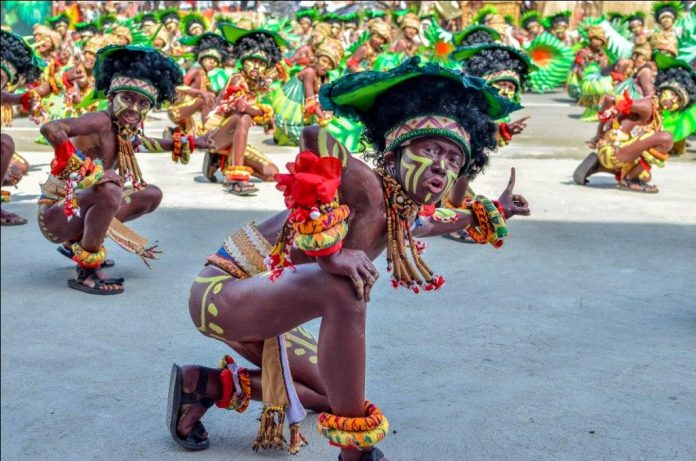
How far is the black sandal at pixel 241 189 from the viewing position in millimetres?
8680

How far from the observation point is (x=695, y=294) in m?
5.36

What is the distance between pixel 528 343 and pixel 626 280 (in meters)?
1.45

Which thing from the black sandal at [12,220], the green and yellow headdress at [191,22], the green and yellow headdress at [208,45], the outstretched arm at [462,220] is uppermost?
the outstretched arm at [462,220]

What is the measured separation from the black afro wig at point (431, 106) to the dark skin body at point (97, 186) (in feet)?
7.74

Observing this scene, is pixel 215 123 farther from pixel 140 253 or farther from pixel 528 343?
pixel 528 343

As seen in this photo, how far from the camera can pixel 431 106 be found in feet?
10.1

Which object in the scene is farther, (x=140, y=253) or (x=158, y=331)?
(x=140, y=253)

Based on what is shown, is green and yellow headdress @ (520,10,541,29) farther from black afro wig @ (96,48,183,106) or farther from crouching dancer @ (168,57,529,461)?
crouching dancer @ (168,57,529,461)

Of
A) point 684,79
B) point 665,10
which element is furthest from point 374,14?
point 684,79

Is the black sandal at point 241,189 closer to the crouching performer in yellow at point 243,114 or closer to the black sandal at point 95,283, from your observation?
the crouching performer in yellow at point 243,114

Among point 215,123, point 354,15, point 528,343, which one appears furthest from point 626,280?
point 354,15

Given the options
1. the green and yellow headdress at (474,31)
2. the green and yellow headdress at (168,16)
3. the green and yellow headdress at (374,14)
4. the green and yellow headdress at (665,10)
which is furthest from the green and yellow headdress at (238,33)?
the green and yellow headdress at (374,14)

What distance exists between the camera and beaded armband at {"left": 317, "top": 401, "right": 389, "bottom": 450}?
2.88 metres

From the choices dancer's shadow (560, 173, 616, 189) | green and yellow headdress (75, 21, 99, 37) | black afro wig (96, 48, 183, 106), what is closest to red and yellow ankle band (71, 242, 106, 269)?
black afro wig (96, 48, 183, 106)
